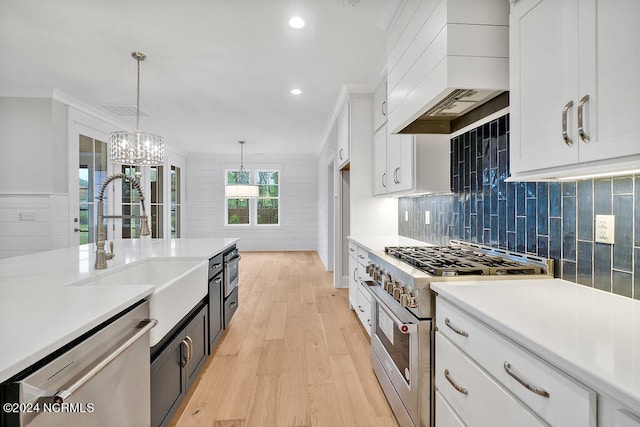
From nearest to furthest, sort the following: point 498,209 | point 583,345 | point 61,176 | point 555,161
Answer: point 583,345 → point 555,161 → point 498,209 → point 61,176

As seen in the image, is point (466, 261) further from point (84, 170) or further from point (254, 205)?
point (254, 205)

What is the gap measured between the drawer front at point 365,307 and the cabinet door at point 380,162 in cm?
111

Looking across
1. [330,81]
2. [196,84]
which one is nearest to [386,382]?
[330,81]

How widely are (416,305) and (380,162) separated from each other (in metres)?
2.32

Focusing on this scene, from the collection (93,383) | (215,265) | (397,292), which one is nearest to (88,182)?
(215,265)

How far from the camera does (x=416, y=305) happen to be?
1.51 metres

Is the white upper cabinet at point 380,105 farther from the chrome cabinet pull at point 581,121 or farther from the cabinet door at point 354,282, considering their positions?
the chrome cabinet pull at point 581,121

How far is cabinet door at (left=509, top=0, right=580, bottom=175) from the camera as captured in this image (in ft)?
3.58

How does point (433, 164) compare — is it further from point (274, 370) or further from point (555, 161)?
point (274, 370)

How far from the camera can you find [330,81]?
3.87m

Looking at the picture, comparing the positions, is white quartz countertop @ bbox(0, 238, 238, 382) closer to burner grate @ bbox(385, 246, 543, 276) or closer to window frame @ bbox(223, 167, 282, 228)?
burner grate @ bbox(385, 246, 543, 276)

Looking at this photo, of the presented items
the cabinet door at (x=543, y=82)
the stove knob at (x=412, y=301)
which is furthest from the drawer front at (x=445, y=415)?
the cabinet door at (x=543, y=82)

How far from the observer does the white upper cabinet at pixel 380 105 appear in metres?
3.55

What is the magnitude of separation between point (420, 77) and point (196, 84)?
118 inches
